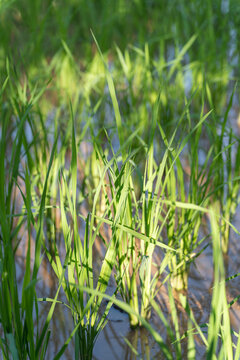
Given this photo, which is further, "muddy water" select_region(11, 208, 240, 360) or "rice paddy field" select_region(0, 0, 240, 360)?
"muddy water" select_region(11, 208, 240, 360)

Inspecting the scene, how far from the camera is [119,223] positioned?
1.11m

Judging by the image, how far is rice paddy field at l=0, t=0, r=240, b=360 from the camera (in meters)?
0.97

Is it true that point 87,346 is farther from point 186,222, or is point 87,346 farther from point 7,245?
point 186,222

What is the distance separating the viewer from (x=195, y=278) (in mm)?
1359

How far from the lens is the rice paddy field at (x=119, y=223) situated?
0.97m

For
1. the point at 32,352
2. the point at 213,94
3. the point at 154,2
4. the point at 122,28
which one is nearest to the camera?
the point at 32,352

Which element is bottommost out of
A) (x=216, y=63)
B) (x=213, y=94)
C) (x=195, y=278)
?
(x=195, y=278)

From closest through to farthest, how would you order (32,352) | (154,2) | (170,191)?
(32,352), (170,191), (154,2)

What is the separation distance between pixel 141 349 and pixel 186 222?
324 millimetres

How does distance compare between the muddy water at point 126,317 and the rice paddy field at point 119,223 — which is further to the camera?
the muddy water at point 126,317

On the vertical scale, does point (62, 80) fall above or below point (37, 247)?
above

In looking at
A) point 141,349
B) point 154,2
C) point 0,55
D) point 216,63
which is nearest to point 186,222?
point 141,349

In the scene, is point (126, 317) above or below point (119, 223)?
below

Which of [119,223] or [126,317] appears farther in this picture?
[126,317]
